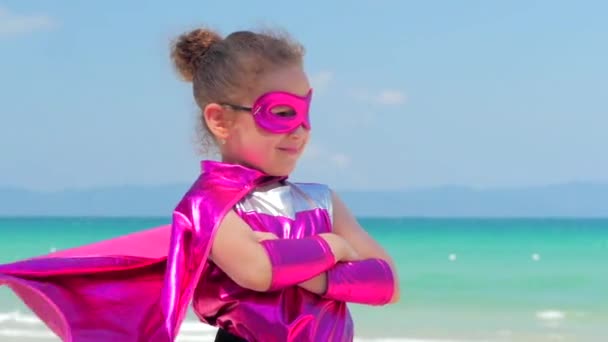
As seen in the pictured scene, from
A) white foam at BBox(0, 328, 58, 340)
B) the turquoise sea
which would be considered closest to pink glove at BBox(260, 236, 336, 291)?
Result: the turquoise sea

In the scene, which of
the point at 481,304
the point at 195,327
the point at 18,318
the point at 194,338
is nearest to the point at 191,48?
the point at 194,338

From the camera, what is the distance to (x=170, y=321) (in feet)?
9.53

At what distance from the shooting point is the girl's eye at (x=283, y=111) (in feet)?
9.77

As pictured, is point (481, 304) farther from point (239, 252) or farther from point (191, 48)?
point (239, 252)

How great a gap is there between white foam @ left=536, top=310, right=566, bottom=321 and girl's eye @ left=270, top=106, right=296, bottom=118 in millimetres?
11109

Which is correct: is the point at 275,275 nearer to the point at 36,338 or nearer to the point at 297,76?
the point at 297,76

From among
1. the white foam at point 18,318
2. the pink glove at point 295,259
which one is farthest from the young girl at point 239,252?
the white foam at point 18,318

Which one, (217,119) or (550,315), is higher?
(550,315)

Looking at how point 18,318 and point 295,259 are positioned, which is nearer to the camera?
point 295,259

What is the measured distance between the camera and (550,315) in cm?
1425

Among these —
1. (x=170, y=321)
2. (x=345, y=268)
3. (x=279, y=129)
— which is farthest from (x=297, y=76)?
(x=170, y=321)

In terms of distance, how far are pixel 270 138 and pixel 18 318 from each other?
9.33 meters

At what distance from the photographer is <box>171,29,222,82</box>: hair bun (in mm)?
3121

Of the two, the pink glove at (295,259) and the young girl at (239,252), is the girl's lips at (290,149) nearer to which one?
the young girl at (239,252)
